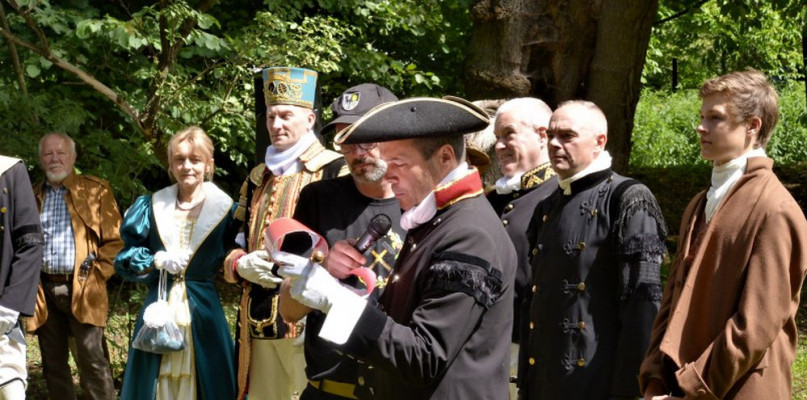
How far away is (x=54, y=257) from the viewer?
→ 7.27 metres

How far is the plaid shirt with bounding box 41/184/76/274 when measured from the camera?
7.27m

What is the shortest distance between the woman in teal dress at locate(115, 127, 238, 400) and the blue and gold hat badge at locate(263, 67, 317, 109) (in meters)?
0.94

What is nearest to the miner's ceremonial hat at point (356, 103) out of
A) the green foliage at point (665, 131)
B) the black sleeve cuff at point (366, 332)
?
the black sleeve cuff at point (366, 332)

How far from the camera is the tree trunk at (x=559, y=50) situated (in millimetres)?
7551

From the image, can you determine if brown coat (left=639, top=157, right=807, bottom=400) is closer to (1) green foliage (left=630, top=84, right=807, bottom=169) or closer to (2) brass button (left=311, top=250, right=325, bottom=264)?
(2) brass button (left=311, top=250, right=325, bottom=264)

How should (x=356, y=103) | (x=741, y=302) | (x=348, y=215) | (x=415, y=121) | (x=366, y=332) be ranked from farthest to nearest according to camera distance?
1. (x=356, y=103)
2. (x=348, y=215)
3. (x=741, y=302)
4. (x=415, y=121)
5. (x=366, y=332)

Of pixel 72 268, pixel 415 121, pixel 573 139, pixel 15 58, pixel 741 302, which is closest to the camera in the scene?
pixel 415 121

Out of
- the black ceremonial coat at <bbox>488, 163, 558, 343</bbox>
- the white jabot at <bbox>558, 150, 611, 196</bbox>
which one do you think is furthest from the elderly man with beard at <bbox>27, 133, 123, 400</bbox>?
the white jabot at <bbox>558, 150, 611, 196</bbox>

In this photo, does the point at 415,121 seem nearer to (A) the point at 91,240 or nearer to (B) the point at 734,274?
(B) the point at 734,274

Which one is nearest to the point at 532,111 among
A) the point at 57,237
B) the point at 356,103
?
the point at 356,103

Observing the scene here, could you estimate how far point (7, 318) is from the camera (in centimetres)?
618

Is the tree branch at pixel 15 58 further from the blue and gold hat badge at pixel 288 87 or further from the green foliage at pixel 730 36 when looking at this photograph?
the green foliage at pixel 730 36

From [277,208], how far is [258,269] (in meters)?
0.41

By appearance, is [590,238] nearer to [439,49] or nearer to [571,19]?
[571,19]
